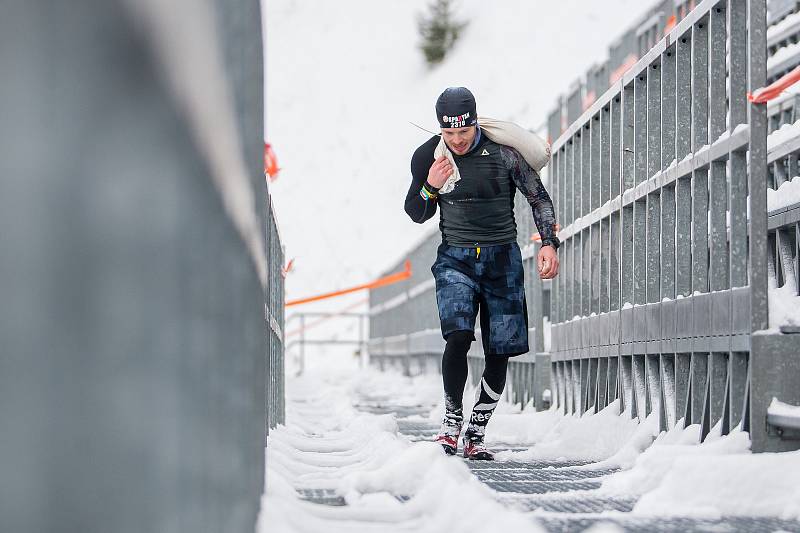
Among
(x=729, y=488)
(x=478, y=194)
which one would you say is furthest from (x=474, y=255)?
(x=729, y=488)

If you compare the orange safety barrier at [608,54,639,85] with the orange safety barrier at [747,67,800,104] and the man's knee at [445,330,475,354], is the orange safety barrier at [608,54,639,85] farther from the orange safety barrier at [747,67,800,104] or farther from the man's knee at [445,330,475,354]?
the orange safety barrier at [747,67,800,104]

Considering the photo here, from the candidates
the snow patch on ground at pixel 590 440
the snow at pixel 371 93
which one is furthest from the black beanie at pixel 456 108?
the snow at pixel 371 93

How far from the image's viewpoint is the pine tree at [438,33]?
208ft

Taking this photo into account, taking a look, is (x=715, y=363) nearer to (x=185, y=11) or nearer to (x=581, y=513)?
(x=581, y=513)

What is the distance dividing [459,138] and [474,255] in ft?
1.91

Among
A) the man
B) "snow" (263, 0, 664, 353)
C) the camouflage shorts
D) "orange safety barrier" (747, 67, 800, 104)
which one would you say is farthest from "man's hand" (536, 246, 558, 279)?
"snow" (263, 0, 664, 353)

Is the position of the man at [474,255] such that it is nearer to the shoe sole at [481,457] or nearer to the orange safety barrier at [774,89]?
the shoe sole at [481,457]

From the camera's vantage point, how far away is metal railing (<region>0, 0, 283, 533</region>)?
683 millimetres

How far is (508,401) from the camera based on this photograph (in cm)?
1055

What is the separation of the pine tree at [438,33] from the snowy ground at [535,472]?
5767 centimetres

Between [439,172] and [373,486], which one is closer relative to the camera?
[373,486]

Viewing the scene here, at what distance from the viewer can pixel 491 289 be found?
6371 millimetres

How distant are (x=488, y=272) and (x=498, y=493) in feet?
6.28

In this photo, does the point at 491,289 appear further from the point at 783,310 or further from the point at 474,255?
the point at 783,310
